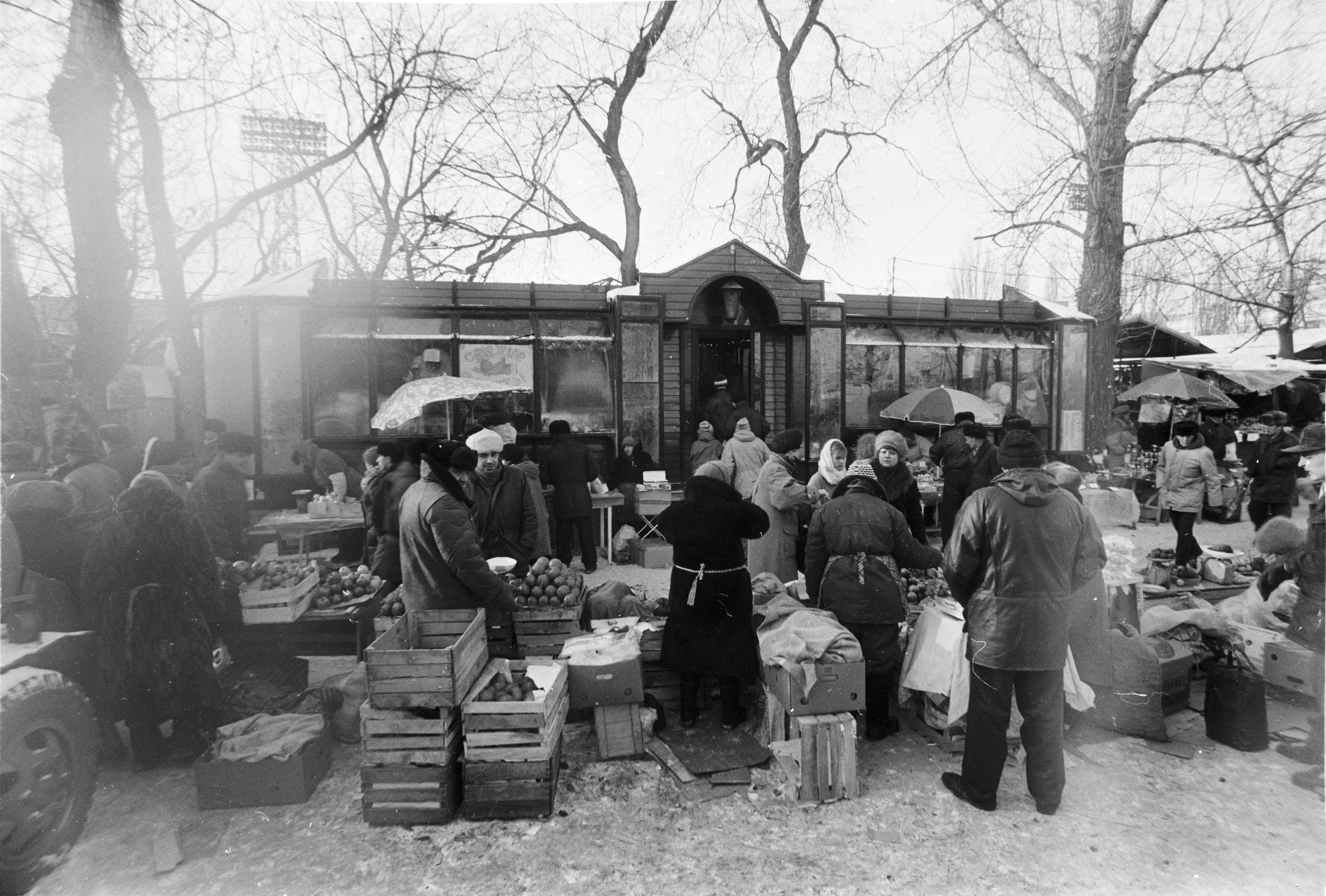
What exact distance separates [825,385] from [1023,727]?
868 cm

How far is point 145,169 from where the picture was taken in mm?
5680

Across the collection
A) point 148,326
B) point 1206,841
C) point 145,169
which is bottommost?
point 1206,841

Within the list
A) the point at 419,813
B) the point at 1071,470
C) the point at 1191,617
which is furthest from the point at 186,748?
the point at 1191,617

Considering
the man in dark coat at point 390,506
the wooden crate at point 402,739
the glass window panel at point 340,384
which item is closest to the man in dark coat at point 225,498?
the man in dark coat at point 390,506

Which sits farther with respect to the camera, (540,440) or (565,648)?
(540,440)

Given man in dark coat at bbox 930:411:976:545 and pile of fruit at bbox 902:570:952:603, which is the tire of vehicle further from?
man in dark coat at bbox 930:411:976:545

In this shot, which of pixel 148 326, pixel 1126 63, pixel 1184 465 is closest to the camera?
pixel 148 326

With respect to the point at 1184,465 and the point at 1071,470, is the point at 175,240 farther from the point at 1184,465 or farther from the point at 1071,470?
the point at 1184,465

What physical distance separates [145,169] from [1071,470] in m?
7.81

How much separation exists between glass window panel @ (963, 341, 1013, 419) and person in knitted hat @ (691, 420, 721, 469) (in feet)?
18.8

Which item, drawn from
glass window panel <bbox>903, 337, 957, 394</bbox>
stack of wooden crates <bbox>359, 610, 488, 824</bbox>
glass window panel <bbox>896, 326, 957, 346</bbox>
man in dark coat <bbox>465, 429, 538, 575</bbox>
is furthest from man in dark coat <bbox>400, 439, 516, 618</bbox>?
glass window panel <bbox>896, 326, 957, 346</bbox>

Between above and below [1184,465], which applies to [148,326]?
above

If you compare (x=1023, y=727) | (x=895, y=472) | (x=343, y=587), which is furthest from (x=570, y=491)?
(x=1023, y=727)

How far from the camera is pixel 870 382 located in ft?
42.8
